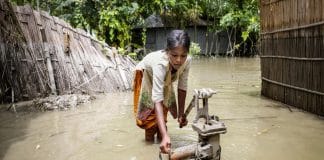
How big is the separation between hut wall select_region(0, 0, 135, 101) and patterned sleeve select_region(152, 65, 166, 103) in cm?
383

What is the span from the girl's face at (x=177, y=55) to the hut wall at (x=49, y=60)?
3949 millimetres

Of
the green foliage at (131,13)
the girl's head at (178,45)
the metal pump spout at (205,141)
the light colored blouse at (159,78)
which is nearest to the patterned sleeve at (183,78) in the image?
the light colored blouse at (159,78)

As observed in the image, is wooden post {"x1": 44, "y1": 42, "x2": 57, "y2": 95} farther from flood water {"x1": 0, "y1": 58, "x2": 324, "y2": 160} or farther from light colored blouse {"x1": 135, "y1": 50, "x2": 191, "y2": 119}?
light colored blouse {"x1": 135, "y1": 50, "x2": 191, "y2": 119}

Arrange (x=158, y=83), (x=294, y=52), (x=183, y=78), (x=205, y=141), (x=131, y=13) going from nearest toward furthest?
(x=205, y=141), (x=158, y=83), (x=183, y=78), (x=294, y=52), (x=131, y=13)

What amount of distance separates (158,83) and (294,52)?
366cm

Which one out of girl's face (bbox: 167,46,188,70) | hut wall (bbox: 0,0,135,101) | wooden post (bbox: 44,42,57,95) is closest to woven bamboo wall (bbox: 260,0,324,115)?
girl's face (bbox: 167,46,188,70)

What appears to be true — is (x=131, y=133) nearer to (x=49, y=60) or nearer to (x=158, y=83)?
(x=158, y=83)

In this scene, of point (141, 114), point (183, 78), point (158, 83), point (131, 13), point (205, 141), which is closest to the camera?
point (205, 141)

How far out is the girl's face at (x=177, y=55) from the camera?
3.26 meters

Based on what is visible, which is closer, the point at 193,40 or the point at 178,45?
the point at 178,45

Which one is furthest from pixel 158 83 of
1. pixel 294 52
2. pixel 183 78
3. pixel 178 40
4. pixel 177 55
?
pixel 294 52

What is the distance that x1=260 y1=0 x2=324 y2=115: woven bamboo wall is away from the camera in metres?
5.57

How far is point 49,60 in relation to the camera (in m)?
7.49

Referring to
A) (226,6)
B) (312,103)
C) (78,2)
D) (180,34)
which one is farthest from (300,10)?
(226,6)
